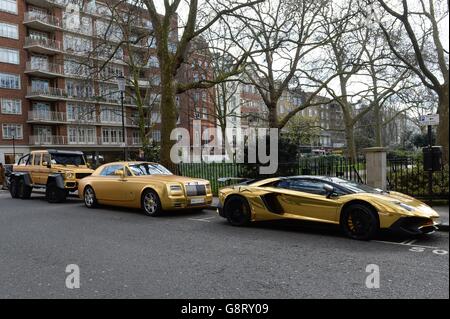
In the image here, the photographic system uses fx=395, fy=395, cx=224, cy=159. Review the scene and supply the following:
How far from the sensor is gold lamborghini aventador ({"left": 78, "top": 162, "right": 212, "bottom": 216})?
1094cm

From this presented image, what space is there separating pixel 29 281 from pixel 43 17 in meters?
50.0

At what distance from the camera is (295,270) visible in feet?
18.2

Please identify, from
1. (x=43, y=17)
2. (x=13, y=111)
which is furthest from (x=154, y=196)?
(x=43, y=17)

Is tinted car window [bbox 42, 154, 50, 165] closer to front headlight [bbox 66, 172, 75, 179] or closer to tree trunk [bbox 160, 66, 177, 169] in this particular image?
front headlight [bbox 66, 172, 75, 179]

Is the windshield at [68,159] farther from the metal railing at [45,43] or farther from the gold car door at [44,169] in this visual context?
Result: the metal railing at [45,43]

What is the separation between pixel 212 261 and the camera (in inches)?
242

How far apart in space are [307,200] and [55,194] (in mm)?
10929

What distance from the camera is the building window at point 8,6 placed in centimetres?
4456

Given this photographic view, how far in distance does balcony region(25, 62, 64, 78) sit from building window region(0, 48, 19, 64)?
58.7 inches

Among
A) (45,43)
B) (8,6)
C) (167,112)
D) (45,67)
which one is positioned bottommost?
(167,112)

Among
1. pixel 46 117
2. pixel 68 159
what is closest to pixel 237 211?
pixel 68 159

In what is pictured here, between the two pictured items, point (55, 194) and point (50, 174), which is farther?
point (50, 174)

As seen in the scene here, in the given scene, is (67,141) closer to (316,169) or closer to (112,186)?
(112,186)
